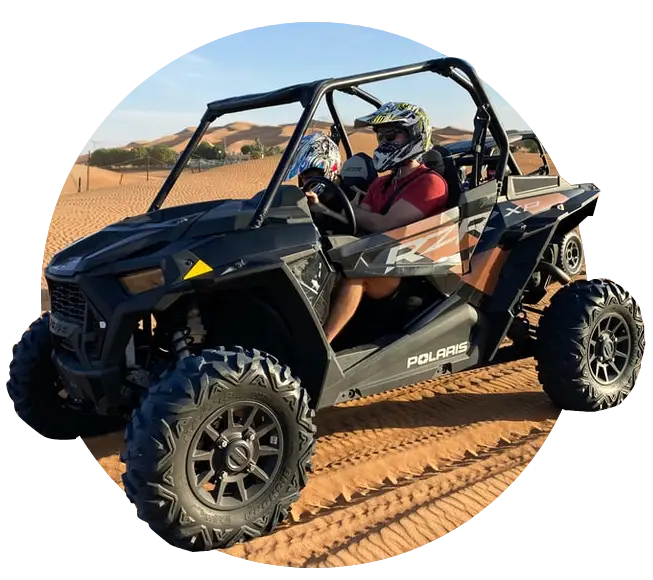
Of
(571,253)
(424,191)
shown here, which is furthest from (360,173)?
(571,253)

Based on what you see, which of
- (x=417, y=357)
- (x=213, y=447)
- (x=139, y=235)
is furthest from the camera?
(x=417, y=357)

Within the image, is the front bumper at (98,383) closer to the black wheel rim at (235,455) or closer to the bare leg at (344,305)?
the black wheel rim at (235,455)

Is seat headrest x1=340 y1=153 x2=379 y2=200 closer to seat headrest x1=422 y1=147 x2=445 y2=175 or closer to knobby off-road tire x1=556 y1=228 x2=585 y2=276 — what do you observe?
seat headrest x1=422 y1=147 x2=445 y2=175

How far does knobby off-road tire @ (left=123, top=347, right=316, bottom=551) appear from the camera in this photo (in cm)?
309

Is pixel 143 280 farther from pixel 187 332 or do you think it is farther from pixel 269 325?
pixel 269 325

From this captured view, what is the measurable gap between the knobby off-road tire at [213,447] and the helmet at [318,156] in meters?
2.02

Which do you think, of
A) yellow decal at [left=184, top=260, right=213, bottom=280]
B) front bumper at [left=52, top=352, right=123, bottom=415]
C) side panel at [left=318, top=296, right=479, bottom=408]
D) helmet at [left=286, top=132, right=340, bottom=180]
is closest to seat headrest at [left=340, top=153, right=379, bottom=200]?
helmet at [left=286, top=132, right=340, bottom=180]

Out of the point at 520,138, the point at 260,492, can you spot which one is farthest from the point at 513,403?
the point at 260,492

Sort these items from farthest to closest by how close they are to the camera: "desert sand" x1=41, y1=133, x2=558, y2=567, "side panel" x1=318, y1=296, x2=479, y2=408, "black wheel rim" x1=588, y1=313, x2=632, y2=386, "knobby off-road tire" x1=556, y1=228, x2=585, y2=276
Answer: "knobby off-road tire" x1=556, y1=228, x2=585, y2=276 → "black wheel rim" x1=588, y1=313, x2=632, y2=386 → "side panel" x1=318, y1=296, x2=479, y2=408 → "desert sand" x1=41, y1=133, x2=558, y2=567

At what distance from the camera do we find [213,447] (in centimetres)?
331

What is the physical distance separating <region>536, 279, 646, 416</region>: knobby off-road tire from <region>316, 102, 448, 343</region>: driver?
4.62ft

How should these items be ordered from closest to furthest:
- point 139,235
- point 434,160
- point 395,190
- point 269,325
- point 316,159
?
point 139,235
point 269,325
point 395,190
point 434,160
point 316,159

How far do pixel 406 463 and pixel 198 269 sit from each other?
81.0 inches

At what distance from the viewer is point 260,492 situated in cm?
345
